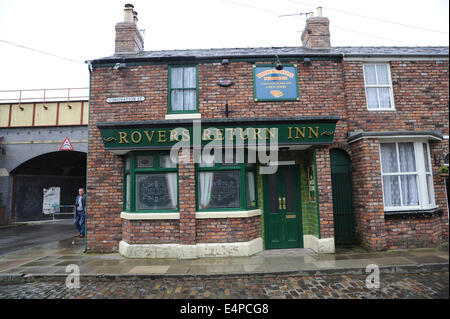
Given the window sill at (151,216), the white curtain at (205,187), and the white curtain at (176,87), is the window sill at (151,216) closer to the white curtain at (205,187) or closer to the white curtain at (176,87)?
the white curtain at (205,187)

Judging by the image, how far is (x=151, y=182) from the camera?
7.48 m

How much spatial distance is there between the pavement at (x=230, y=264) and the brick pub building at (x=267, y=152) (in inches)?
14.9

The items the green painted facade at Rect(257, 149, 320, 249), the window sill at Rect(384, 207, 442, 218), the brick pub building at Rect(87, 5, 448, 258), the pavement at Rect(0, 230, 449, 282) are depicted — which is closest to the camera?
the pavement at Rect(0, 230, 449, 282)

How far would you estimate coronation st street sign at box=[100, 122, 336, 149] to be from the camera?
7.10 meters

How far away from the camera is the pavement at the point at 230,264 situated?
577 centimetres

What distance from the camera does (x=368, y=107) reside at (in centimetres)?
809

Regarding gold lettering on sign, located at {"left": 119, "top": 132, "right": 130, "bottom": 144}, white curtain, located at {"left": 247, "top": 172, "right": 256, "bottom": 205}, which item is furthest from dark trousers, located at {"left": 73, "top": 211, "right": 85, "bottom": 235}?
white curtain, located at {"left": 247, "top": 172, "right": 256, "bottom": 205}

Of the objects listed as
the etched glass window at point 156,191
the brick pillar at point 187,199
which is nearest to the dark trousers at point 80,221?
the etched glass window at point 156,191

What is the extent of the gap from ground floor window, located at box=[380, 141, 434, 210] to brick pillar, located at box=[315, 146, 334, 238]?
1.71 m

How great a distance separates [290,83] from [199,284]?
6.21 m

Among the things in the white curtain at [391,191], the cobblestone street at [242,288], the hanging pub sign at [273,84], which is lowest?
the cobblestone street at [242,288]

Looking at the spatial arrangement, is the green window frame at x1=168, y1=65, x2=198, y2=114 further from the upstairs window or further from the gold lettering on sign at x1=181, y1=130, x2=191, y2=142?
the upstairs window

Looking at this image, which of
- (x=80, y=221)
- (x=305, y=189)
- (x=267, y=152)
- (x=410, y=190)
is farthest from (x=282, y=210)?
(x=80, y=221)
